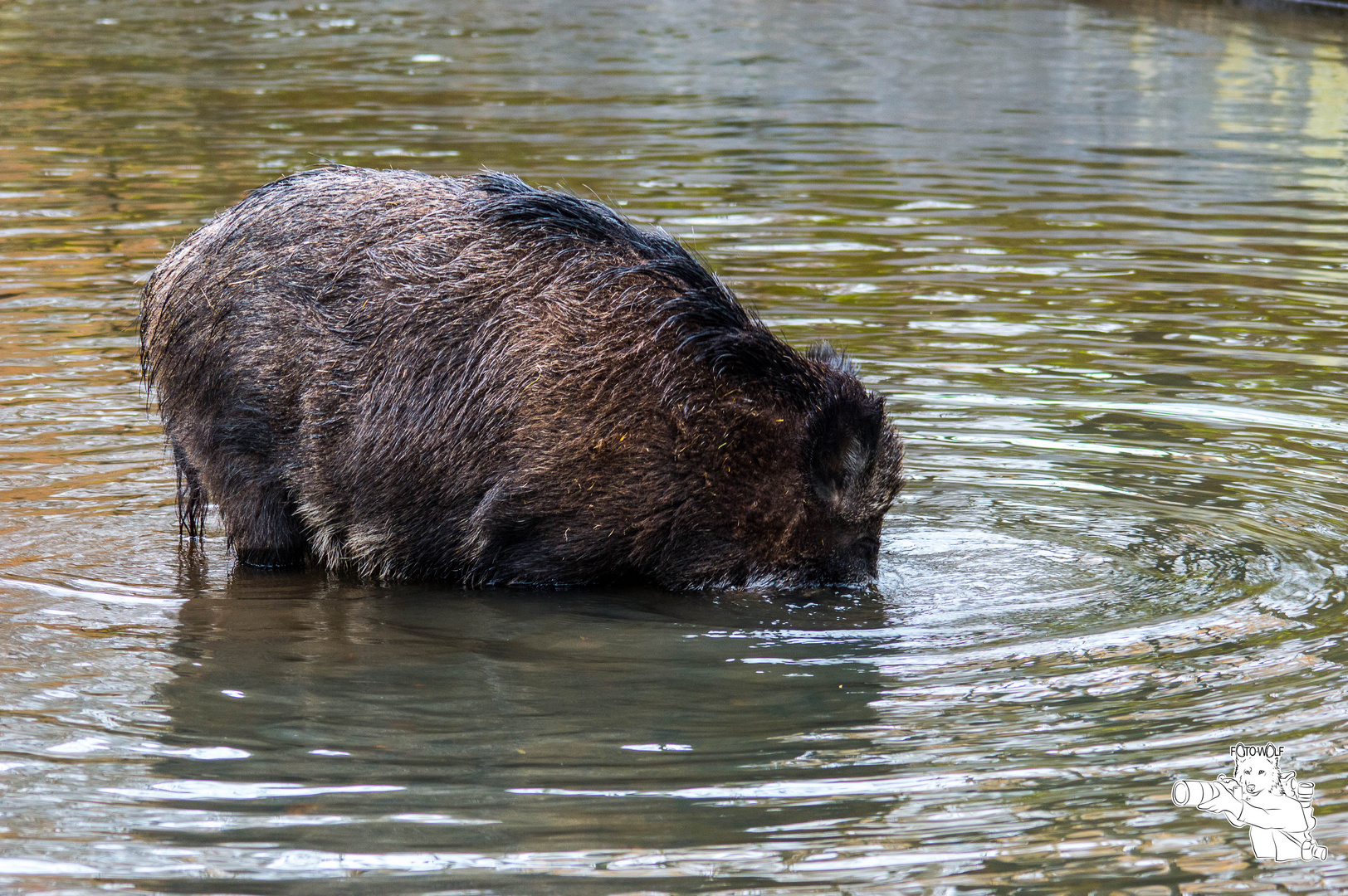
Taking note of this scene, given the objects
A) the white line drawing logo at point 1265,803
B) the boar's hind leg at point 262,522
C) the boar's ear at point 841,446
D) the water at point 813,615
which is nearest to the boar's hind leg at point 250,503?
the boar's hind leg at point 262,522

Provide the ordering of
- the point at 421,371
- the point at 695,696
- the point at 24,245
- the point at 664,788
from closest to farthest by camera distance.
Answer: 1. the point at 664,788
2. the point at 695,696
3. the point at 421,371
4. the point at 24,245

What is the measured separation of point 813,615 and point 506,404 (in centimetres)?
125

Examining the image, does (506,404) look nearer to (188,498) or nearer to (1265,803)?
(188,498)

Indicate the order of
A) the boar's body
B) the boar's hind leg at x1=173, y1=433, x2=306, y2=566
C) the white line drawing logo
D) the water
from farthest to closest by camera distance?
1. the boar's hind leg at x1=173, y1=433, x2=306, y2=566
2. the boar's body
3. the water
4. the white line drawing logo

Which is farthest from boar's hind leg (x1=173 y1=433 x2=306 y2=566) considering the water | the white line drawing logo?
the white line drawing logo

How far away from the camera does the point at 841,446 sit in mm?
5652

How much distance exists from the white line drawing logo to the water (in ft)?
0.16

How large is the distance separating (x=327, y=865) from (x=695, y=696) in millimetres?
1452

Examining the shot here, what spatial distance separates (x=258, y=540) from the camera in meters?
6.12

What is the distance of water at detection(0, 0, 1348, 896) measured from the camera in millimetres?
3908

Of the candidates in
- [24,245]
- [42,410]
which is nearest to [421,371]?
[42,410]

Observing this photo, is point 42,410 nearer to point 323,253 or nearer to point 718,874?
point 323,253

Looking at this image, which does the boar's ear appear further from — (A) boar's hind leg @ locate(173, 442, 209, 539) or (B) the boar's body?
(A) boar's hind leg @ locate(173, 442, 209, 539)

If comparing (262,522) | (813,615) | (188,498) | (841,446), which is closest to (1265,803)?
(813,615)
